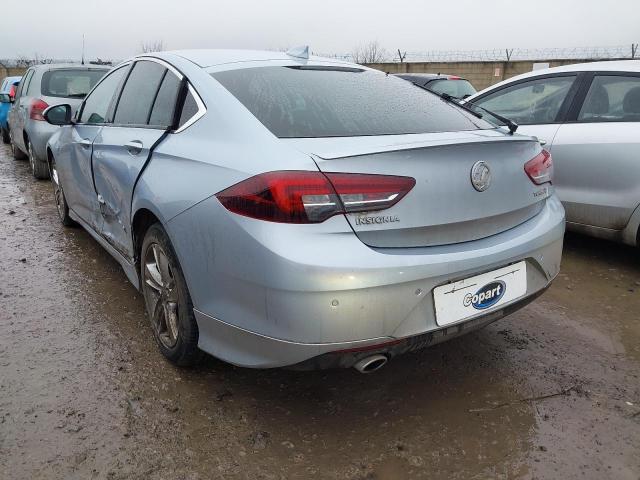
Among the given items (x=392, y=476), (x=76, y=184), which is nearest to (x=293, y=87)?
(x=392, y=476)

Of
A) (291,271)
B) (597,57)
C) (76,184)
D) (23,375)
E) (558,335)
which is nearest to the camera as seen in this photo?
(291,271)

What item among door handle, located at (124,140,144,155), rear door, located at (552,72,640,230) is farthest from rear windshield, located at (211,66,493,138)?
rear door, located at (552,72,640,230)

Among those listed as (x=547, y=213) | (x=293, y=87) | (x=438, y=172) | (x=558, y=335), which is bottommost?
(x=558, y=335)

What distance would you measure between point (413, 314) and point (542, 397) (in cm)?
94

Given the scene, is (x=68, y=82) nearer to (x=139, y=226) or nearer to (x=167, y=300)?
(x=139, y=226)

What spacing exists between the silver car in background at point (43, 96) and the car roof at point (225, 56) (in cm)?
473

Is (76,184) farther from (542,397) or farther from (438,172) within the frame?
(542,397)

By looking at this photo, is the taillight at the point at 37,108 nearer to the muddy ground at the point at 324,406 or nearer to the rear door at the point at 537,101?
the muddy ground at the point at 324,406

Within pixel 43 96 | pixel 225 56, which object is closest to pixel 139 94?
pixel 225 56

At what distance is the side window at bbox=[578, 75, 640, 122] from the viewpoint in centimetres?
397

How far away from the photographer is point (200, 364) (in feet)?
8.82

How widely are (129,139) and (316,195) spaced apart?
1528mm

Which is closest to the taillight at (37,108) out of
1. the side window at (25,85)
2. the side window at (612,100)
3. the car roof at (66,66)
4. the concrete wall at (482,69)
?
the car roof at (66,66)

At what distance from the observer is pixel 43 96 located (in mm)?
7371
